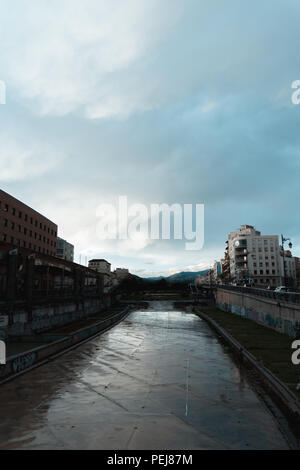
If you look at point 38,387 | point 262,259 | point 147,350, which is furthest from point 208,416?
point 262,259

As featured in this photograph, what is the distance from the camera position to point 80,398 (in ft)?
46.4

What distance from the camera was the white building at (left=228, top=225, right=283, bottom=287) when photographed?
138m

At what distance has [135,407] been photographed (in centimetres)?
1284

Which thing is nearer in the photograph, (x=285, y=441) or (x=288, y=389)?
(x=285, y=441)

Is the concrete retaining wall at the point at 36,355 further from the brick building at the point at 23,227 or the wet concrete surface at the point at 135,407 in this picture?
the brick building at the point at 23,227

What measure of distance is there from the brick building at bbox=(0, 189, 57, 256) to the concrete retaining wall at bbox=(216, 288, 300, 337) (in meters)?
40.5

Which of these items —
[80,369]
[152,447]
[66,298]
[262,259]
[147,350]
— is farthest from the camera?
[262,259]

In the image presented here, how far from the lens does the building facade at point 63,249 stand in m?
137

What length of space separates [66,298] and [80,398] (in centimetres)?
4186

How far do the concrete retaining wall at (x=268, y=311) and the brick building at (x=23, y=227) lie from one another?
40487 mm

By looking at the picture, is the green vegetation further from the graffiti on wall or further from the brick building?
the brick building

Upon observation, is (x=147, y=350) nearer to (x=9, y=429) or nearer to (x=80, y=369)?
(x=80, y=369)

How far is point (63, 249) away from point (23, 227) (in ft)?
195

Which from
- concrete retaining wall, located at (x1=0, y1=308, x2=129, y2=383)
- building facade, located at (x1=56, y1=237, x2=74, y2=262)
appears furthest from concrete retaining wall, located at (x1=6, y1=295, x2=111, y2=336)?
building facade, located at (x1=56, y1=237, x2=74, y2=262)
